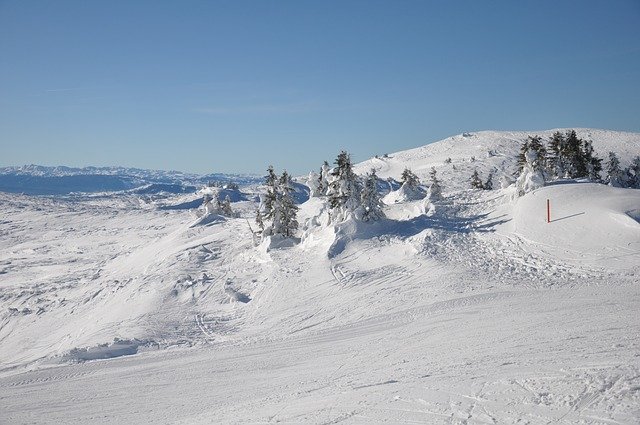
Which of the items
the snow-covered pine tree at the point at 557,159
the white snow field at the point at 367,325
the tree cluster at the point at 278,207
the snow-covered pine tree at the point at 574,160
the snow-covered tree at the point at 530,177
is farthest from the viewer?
the snow-covered pine tree at the point at 574,160

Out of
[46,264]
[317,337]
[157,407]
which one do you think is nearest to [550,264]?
[317,337]

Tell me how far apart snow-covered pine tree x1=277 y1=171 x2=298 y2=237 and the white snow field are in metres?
1.68

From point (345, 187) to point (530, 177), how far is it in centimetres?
1456

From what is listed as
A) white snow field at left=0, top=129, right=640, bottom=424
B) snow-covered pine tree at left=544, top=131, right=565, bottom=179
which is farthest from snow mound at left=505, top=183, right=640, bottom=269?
snow-covered pine tree at left=544, top=131, right=565, bottom=179

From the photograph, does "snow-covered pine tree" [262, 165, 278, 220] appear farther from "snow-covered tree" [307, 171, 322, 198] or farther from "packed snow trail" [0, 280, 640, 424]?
"snow-covered tree" [307, 171, 322, 198]

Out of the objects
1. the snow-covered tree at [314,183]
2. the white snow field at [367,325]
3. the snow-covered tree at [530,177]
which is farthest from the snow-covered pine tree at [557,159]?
the snow-covered tree at [314,183]

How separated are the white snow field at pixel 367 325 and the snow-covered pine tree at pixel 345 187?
194 cm

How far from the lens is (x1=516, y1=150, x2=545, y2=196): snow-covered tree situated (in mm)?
32531

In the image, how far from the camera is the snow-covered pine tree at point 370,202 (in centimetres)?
3170

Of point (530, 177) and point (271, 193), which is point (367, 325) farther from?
point (530, 177)

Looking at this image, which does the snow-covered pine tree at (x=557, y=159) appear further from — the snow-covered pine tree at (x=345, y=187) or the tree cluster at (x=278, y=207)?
the tree cluster at (x=278, y=207)

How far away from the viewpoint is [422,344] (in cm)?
1462

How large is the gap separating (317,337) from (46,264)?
161 feet

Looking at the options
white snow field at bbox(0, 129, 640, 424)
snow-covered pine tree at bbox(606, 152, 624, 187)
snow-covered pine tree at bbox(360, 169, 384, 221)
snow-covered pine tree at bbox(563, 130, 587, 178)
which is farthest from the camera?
snow-covered pine tree at bbox(563, 130, 587, 178)
